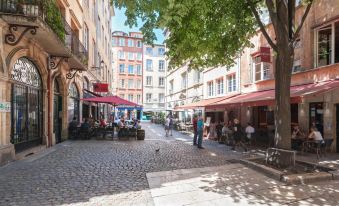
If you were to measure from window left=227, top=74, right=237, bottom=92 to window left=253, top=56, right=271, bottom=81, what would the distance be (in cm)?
272

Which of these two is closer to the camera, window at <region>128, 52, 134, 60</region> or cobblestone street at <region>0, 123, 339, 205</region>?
cobblestone street at <region>0, 123, 339, 205</region>

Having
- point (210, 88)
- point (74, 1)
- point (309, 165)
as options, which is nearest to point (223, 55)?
point (309, 165)

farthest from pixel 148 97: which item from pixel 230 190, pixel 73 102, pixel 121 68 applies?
pixel 230 190

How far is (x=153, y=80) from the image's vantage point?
5388cm

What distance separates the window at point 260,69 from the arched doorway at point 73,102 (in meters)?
10.9

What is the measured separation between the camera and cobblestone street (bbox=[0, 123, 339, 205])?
5250 millimetres

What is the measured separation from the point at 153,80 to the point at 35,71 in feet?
141

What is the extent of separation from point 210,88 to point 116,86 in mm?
33768

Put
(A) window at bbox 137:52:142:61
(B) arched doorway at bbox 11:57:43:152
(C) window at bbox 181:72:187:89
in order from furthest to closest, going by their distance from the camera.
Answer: (A) window at bbox 137:52:142:61 < (C) window at bbox 181:72:187:89 < (B) arched doorway at bbox 11:57:43:152

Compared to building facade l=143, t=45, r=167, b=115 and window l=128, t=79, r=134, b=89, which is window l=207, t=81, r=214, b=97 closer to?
building facade l=143, t=45, r=167, b=115

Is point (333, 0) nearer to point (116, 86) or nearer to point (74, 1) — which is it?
point (74, 1)

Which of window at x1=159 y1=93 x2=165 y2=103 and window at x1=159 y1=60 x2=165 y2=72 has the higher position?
window at x1=159 y1=60 x2=165 y2=72

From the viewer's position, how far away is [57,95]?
45.8 feet

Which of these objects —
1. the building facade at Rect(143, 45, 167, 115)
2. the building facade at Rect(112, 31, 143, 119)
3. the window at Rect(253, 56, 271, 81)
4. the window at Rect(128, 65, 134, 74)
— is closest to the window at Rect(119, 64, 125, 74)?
the building facade at Rect(112, 31, 143, 119)
